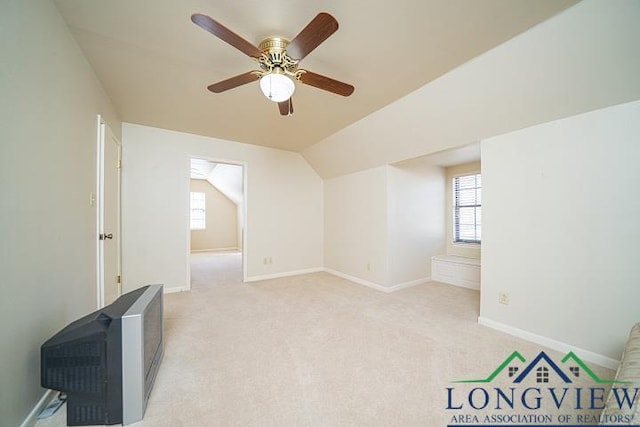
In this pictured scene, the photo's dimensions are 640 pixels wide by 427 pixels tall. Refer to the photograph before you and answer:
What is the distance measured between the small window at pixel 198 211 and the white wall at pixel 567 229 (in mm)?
8219

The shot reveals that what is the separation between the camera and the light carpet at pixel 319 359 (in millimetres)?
1375

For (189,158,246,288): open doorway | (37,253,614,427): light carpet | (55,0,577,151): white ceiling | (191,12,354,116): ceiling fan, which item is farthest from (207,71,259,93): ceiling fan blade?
(189,158,246,288): open doorway

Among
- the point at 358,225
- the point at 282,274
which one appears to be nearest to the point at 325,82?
the point at 358,225

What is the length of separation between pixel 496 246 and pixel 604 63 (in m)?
1.59

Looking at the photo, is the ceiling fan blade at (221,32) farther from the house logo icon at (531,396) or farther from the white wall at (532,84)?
the house logo icon at (531,396)

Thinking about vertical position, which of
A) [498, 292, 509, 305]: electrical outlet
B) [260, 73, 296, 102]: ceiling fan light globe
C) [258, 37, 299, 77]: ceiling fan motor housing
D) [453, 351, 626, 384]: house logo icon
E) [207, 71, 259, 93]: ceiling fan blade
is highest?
[258, 37, 299, 77]: ceiling fan motor housing

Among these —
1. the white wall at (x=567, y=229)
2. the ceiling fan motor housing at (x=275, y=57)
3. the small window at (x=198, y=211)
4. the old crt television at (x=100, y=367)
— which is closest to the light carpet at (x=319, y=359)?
the old crt television at (x=100, y=367)

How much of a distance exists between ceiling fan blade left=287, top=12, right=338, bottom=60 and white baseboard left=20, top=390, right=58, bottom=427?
8.01ft

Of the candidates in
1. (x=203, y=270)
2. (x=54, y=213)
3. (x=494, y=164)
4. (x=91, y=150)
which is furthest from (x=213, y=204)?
(x=494, y=164)

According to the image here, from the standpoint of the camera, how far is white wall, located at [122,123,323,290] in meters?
3.40

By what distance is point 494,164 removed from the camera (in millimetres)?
2457

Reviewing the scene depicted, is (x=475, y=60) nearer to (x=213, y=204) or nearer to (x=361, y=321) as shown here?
(x=361, y=321)

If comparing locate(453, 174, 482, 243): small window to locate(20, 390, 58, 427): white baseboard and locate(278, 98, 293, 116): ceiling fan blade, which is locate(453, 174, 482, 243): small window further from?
locate(20, 390, 58, 427): white baseboard

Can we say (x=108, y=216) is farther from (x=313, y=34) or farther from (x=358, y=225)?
(x=358, y=225)
